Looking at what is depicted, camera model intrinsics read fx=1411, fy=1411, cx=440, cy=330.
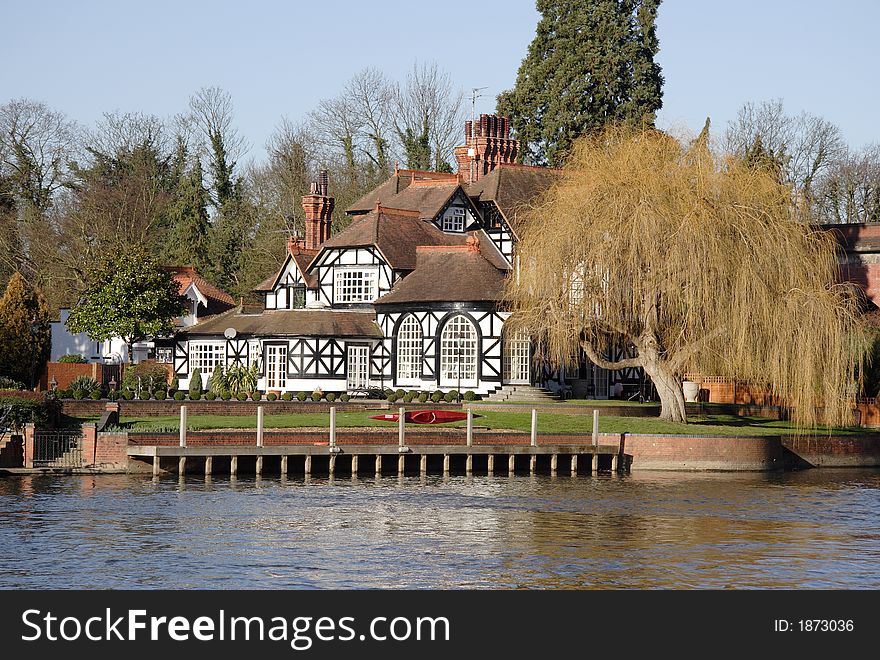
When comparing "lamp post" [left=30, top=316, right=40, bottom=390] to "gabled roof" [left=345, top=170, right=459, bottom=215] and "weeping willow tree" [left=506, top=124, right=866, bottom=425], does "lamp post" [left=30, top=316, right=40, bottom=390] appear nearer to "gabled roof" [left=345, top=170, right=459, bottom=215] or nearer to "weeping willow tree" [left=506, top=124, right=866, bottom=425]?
"gabled roof" [left=345, top=170, right=459, bottom=215]

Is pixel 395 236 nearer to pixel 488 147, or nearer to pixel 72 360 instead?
pixel 488 147

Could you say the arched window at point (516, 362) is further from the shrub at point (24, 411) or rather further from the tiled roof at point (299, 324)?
the shrub at point (24, 411)

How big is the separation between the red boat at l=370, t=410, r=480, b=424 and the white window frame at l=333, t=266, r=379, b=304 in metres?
16.6

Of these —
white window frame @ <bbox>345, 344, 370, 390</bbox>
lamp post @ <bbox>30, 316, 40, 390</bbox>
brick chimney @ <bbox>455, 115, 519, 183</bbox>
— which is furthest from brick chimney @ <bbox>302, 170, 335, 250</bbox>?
lamp post @ <bbox>30, 316, 40, 390</bbox>

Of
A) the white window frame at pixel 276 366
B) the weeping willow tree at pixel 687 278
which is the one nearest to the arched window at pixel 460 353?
the white window frame at pixel 276 366

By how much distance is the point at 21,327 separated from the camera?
6184cm

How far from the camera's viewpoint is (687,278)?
1785 inches

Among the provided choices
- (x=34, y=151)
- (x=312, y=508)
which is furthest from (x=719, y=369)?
(x=34, y=151)

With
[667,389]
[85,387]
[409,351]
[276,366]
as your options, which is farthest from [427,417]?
[276,366]

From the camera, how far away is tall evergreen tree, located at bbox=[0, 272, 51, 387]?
2410 inches
